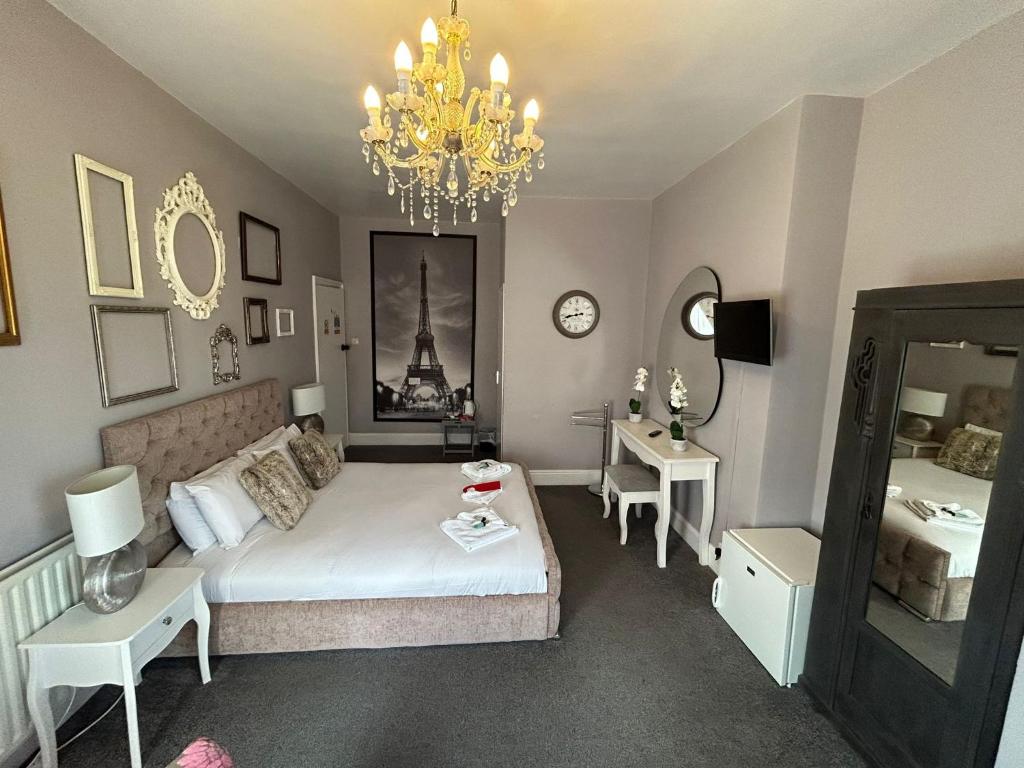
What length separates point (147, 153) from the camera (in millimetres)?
2047

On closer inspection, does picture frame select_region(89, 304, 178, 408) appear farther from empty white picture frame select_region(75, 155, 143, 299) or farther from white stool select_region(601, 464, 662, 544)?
white stool select_region(601, 464, 662, 544)

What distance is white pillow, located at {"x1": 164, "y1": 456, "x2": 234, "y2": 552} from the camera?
6.70ft

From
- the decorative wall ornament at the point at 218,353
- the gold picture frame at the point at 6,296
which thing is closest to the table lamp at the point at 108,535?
the gold picture frame at the point at 6,296

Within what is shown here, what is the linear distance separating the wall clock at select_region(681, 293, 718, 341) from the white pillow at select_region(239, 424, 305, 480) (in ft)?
9.28

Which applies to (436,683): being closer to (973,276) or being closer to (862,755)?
(862,755)

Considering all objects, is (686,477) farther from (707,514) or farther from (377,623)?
(377,623)

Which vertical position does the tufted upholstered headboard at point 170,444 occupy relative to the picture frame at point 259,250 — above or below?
below

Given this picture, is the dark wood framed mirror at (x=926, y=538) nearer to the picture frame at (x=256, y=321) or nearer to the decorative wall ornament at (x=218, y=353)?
the decorative wall ornament at (x=218, y=353)

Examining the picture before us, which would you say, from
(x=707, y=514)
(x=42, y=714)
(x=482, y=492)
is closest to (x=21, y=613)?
(x=42, y=714)

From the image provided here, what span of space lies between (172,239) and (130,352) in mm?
632

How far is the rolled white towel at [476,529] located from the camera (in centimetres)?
219

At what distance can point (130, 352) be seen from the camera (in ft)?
6.46

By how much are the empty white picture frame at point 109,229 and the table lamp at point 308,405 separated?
162 cm

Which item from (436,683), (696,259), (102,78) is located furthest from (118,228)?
(696,259)
